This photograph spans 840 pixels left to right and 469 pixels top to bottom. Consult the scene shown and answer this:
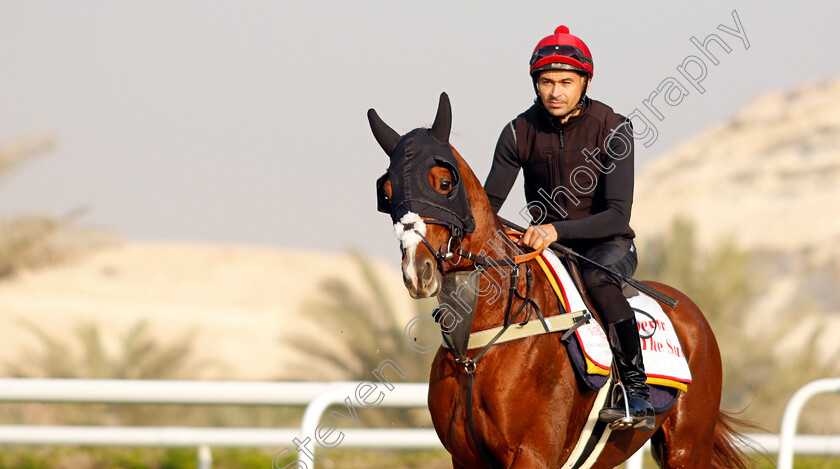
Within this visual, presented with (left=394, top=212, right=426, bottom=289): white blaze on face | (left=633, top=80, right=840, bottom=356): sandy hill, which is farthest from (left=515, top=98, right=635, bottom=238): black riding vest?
(left=633, top=80, right=840, bottom=356): sandy hill

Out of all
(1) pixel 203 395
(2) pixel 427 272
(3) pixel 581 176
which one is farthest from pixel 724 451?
(1) pixel 203 395

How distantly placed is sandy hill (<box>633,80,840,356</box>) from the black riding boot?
1739 cm

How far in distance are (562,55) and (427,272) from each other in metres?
1.49

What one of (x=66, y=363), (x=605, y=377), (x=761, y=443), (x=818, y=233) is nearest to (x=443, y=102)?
(x=605, y=377)

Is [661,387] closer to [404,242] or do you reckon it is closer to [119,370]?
[404,242]

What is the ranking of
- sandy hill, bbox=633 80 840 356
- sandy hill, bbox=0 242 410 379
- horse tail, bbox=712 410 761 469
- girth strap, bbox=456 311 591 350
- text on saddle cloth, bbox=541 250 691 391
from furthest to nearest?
sandy hill, bbox=633 80 840 356 < sandy hill, bbox=0 242 410 379 < horse tail, bbox=712 410 761 469 < text on saddle cloth, bbox=541 250 691 391 < girth strap, bbox=456 311 591 350

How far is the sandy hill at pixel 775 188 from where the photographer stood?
31.8 meters

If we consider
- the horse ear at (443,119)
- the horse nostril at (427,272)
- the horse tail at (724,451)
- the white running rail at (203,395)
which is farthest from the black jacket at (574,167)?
the white running rail at (203,395)

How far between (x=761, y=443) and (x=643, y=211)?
4093 cm

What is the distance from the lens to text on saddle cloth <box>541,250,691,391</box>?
435cm

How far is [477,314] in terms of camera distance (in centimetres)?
422

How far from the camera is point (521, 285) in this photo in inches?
171

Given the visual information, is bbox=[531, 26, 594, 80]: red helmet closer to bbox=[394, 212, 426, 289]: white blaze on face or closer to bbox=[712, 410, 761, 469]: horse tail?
bbox=[394, 212, 426, 289]: white blaze on face

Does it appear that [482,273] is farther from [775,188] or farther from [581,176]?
[775,188]
